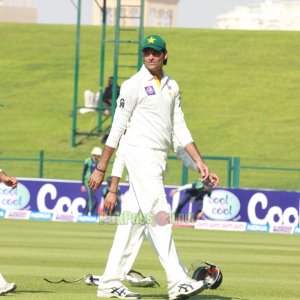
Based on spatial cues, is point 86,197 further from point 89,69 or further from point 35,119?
point 89,69

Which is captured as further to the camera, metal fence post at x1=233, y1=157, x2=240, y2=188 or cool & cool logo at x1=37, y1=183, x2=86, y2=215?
metal fence post at x1=233, y1=157, x2=240, y2=188

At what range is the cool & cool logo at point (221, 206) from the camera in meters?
29.8

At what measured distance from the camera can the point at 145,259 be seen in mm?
16266

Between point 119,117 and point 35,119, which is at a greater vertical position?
point 119,117

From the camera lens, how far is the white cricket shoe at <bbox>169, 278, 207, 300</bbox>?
34.5 feet

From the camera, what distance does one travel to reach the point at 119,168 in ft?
36.3

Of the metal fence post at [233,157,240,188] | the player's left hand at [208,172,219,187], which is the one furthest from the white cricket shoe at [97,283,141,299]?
the metal fence post at [233,157,240,188]

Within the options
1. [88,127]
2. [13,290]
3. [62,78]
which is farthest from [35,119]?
[13,290]

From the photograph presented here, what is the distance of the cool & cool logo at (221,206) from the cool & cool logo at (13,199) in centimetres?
451

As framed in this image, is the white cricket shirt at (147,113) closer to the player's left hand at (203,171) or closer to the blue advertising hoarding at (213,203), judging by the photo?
the player's left hand at (203,171)

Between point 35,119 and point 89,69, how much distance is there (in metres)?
7.49

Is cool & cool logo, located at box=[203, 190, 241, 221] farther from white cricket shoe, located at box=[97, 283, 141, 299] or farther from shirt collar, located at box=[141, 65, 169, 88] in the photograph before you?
shirt collar, located at box=[141, 65, 169, 88]

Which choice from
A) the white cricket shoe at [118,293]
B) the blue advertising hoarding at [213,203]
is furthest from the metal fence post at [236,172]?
the white cricket shoe at [118,293]

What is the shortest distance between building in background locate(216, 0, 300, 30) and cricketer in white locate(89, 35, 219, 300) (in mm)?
79327
